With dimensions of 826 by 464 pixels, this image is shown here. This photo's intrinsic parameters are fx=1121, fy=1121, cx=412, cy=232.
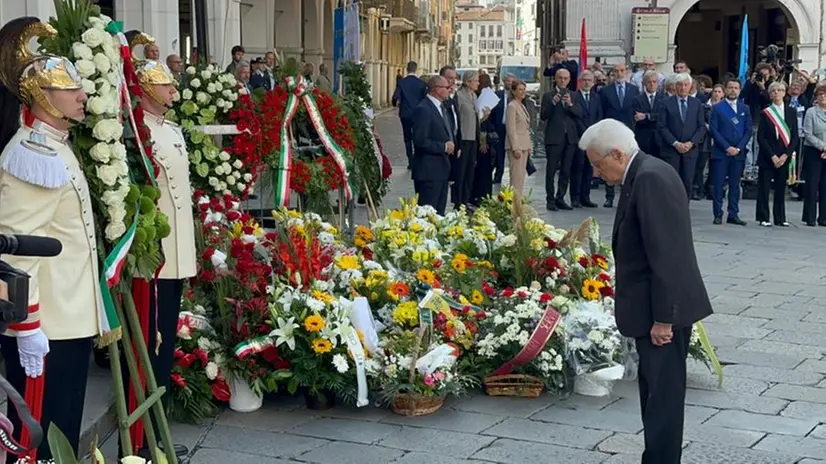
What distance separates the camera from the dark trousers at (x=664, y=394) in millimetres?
4664

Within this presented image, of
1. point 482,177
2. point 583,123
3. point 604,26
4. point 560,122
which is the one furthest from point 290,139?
point 604,26

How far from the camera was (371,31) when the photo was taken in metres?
45.1

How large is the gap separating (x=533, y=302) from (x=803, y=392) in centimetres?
164

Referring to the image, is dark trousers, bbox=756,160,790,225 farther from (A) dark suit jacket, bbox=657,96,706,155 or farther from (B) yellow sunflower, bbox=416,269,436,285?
(B) yellow sunflower, bbox=416,269,436,285

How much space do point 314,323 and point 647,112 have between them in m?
Result: 9.30

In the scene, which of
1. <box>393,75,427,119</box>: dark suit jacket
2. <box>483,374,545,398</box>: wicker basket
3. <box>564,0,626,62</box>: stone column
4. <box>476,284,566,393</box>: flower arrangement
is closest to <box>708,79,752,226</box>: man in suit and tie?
<box>393,75,427,119</box>: dark suit jacket

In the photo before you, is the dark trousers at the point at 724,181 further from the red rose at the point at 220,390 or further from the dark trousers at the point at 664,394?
the dark trousers at the point at 664,394

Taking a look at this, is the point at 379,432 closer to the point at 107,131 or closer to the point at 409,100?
the point at 107,131

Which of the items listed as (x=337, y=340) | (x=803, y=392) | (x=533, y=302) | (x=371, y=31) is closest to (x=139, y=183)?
(x=337, y=340)

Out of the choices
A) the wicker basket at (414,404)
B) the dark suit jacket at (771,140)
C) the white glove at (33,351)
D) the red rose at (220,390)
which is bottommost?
the wicker basket at (414,404)

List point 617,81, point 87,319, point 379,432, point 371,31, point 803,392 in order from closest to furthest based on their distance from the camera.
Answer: point 87,319 < point 379,432 < point 803,392 < point 617,81 < point 371,31

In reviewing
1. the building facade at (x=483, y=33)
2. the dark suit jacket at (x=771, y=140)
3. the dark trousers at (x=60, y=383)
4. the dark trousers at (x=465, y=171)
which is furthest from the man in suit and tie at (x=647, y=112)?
the building facade at (x=483, y=33)

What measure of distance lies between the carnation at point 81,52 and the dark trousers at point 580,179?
11.0 m

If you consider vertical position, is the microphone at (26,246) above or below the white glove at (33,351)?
above
